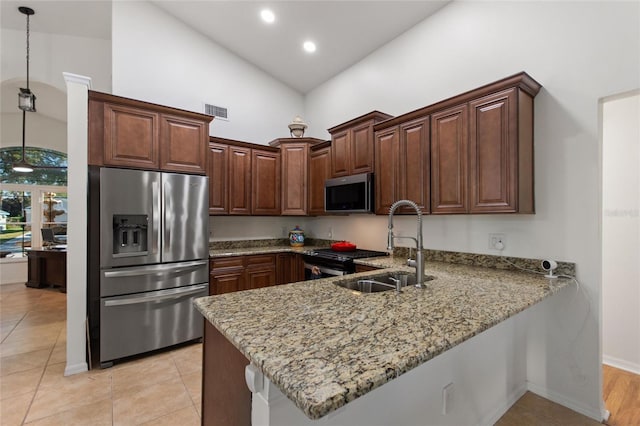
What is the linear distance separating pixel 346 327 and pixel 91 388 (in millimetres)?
2399

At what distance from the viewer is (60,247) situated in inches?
212

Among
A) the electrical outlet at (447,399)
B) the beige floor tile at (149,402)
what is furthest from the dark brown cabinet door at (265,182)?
the electrical outlet at (447,399)

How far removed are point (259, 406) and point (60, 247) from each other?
6428mm

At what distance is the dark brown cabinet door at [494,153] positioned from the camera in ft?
6.46

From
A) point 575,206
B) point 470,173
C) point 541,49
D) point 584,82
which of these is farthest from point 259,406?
point 541,49

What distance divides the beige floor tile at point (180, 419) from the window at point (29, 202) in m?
5.65

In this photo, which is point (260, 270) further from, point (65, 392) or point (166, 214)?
point (65, 392)

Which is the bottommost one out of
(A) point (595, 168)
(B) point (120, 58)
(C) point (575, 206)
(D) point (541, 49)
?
(C) point (575, 206)

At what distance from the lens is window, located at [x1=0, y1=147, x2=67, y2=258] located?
18.5 ft

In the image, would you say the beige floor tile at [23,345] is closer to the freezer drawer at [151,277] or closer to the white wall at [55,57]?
the freezer drawer at [151,277]

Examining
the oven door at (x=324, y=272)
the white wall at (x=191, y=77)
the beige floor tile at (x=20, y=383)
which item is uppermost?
the white wall at (x=191, y=77)

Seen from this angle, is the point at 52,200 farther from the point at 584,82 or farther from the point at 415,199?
the point at 584,82

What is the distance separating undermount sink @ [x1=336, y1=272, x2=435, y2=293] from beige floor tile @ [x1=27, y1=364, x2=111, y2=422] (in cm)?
197

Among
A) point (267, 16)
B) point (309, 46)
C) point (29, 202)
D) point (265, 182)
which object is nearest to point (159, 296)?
point (265, 182)
